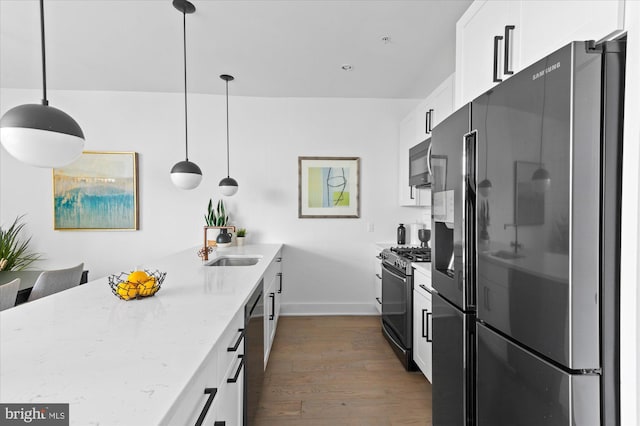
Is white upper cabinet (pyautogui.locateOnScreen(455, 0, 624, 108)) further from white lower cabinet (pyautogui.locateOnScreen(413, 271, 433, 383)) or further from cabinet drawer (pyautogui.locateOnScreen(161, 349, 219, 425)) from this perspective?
cabinet drawer (pyautogui.locateOnScreen(161, 349, 219, 425))

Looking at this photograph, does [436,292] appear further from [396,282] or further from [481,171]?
[396,282]

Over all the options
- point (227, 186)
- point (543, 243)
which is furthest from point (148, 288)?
point (227, 186)

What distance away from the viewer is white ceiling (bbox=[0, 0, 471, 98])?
206 centimetres

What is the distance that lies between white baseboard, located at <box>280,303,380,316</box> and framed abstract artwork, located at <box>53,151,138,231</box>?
2029 mm

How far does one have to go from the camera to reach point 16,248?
3.41m

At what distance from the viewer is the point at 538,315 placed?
3.08 ft

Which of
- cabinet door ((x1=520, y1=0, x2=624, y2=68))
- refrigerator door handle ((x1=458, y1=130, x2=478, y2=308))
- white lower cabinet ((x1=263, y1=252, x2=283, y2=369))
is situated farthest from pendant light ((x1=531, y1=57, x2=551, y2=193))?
white lower cabinet ((x1=263, y1=252, x2=283, y2=369))

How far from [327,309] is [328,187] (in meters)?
1.47

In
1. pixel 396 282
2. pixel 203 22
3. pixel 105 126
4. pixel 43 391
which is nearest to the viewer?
pixel 43 391

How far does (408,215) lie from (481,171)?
8.54 feet

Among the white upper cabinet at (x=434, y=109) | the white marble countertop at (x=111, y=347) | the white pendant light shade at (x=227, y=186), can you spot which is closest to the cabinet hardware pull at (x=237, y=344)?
the white marble countertop at (x=111, y=347)

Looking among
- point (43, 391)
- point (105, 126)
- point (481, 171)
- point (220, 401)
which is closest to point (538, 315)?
point (481, 171)

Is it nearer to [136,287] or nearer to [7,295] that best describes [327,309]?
[136,287]

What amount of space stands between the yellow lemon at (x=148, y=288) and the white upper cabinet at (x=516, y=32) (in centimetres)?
177
